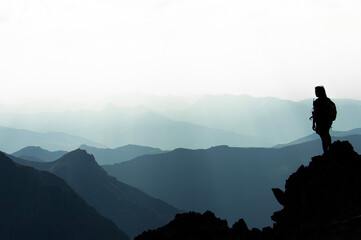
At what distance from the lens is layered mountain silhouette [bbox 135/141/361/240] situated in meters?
14.5

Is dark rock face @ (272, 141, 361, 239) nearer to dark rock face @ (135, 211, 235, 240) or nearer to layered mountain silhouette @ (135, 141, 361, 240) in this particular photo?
layered mountain silhouette @ (135, 141, 361, 240)

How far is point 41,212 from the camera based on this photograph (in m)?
171

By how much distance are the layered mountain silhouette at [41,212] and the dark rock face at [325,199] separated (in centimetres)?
16184

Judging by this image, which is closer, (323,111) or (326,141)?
(323,111)

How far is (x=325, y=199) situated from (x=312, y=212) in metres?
0.92

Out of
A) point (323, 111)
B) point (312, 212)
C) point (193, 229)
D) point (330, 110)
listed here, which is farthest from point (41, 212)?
point (312, 212)

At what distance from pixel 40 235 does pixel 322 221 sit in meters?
166

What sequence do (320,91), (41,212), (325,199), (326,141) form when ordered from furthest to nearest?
(41,212) < (326,141) < (320,91) < (325,199)

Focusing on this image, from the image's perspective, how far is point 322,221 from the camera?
15.0 metres

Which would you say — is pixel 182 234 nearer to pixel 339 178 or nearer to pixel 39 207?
pixel 339 178

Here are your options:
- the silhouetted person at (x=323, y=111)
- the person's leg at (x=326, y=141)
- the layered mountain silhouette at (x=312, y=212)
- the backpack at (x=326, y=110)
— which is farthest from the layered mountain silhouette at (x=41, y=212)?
the backpack at (x=326, y=110)

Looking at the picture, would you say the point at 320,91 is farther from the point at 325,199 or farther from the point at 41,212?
the point at 41,212

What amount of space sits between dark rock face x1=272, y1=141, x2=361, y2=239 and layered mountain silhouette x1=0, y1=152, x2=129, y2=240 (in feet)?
531

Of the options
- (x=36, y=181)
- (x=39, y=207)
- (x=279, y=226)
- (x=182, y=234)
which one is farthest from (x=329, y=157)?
(x=36, y=181)
